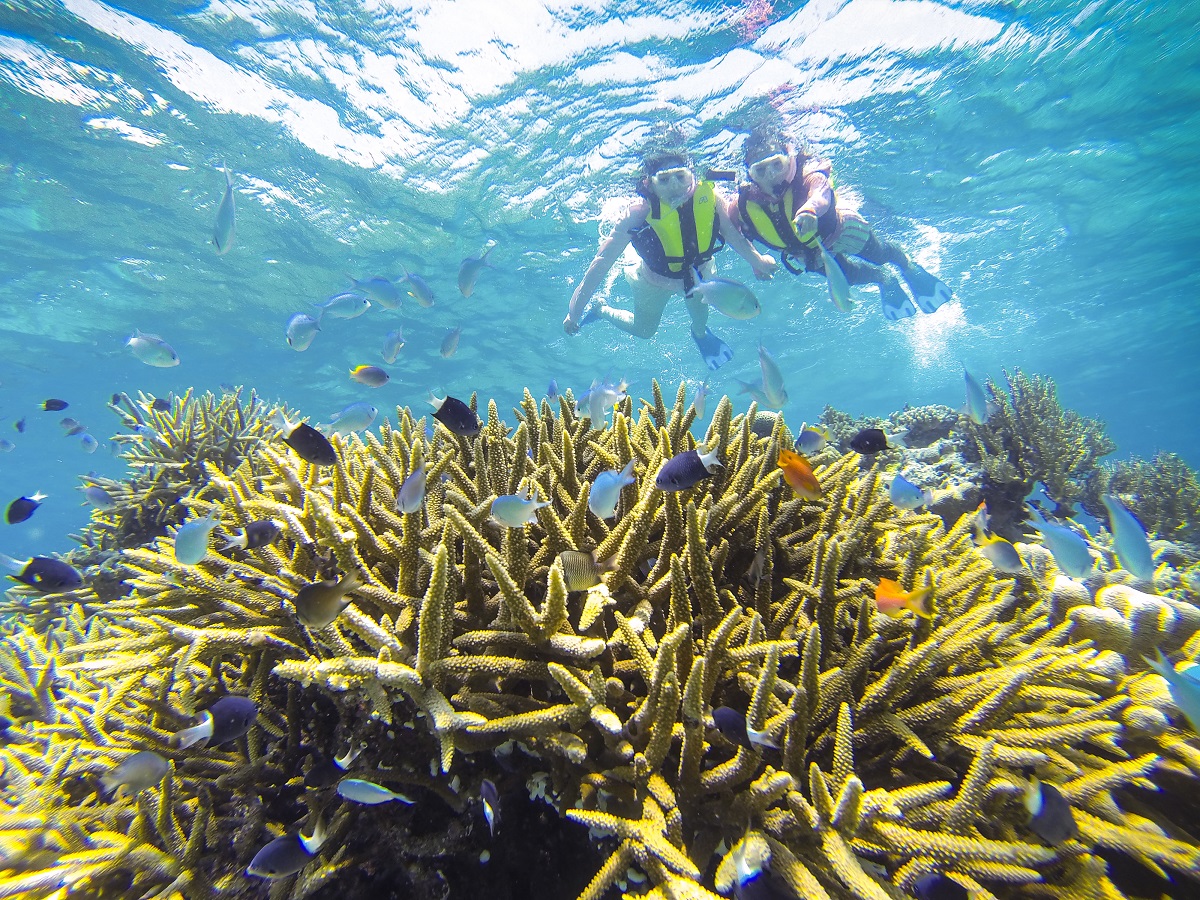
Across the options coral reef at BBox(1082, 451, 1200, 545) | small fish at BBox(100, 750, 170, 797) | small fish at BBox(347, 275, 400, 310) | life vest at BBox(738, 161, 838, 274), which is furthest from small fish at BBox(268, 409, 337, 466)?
coral reef at BBox(1082, 451, 1200, 545)

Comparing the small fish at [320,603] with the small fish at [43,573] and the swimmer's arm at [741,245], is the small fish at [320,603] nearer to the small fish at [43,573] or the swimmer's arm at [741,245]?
the small fish at [43,573]

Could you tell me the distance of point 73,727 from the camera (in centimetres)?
239

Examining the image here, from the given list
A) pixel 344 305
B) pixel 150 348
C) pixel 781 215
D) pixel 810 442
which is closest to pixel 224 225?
pixel 344 305

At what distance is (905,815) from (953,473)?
5915 mm

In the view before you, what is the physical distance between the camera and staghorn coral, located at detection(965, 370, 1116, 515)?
5.87 metres

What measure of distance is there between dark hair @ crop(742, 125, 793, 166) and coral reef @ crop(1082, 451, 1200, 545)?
11.3 m

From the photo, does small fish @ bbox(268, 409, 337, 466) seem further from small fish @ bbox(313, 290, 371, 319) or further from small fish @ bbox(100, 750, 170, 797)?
small fish @ bbox(313, 290, 371, 319)

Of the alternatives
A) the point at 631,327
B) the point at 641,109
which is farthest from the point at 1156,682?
the point at 641,109

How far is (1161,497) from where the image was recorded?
783cm

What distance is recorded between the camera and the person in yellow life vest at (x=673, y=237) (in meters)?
7.85

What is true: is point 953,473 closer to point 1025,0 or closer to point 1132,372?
point 1025,0

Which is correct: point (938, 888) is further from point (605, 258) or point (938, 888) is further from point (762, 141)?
point (762, 141)

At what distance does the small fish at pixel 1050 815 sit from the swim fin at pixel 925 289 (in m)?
12.3

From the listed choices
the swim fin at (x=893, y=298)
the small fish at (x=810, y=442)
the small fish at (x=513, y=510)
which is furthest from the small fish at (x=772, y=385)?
the swim fin at (x=893, y=298)
